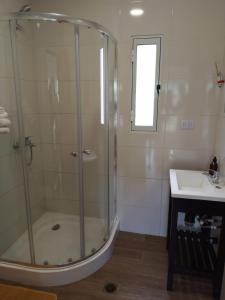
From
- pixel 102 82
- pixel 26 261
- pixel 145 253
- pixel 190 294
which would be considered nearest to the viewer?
pixel 190 294

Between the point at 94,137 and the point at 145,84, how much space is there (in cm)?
79

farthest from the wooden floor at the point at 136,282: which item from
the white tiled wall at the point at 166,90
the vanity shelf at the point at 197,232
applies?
the white tiled wall at the point at 166,90

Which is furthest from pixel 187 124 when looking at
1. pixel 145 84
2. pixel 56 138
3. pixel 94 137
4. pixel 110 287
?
pixel 110 287

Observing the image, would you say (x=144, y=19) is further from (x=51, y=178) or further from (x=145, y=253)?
(x=145, y=253)

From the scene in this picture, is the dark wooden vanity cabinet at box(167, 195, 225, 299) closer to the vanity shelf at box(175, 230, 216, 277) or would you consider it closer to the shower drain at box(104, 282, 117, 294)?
the vanity shelf at box(175, 230, 216, 277)

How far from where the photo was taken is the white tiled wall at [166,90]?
6.36 ft

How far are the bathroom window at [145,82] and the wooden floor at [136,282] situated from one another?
1331 millimetres

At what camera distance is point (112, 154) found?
2.28m

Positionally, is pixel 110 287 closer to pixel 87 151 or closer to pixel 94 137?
pixel 87 151

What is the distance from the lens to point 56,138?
6.98 ft

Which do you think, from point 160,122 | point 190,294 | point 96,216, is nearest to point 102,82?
point 160,122

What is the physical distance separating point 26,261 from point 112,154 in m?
1.30

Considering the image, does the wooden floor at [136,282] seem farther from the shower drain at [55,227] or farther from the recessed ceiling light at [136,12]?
the recessed ceiling light at [136,12]

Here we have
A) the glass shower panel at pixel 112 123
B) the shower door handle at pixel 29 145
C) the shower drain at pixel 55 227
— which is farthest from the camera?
the shower drain at pixel 55 227
